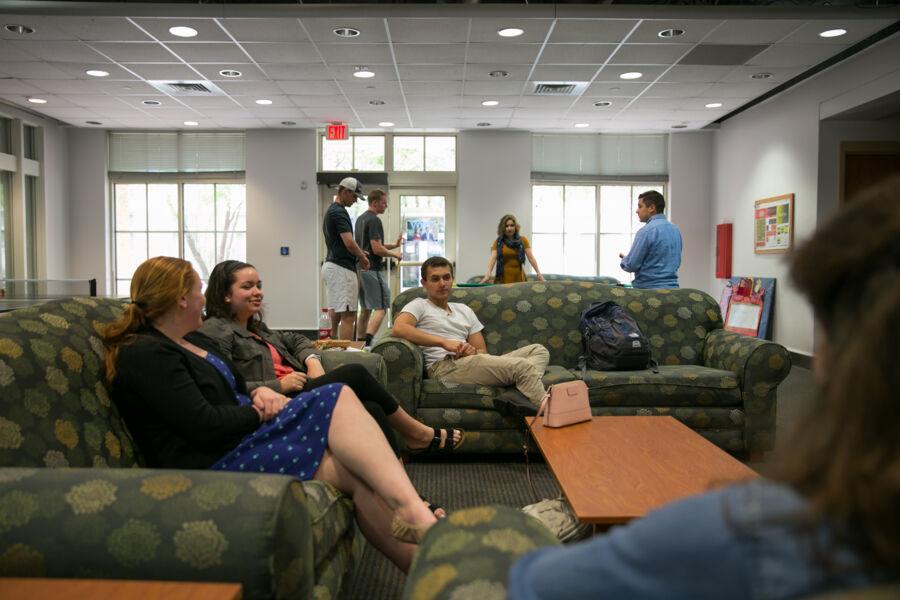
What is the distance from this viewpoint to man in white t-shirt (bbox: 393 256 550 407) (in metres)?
3.72

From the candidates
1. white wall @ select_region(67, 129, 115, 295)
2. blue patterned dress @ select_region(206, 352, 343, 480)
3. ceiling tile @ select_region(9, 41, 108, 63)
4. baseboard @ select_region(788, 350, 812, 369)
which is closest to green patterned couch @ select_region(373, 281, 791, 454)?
blue patterned dress @ select_region(206, 352, 343, 480)

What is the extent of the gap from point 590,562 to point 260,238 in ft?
33.9

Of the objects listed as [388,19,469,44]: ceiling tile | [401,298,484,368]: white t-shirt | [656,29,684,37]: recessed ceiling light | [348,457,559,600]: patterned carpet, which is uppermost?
[388,19,469,44]: ceiling tile

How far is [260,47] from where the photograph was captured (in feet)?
20.9

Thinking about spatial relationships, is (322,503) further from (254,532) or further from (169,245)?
(169,245)

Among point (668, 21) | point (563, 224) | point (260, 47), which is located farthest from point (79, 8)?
point (563, 224)

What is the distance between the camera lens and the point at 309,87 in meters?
7.84

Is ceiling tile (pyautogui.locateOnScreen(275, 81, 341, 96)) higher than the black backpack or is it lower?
higher

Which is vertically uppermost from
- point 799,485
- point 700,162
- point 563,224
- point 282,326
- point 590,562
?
point 700,162

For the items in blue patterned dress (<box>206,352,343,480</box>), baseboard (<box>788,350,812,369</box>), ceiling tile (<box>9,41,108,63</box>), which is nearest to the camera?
blue patterned dress (<box>206,352,343,480</box>)

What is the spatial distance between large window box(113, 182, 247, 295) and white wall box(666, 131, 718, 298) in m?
6.48

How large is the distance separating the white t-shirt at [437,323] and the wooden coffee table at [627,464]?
3.49 ft

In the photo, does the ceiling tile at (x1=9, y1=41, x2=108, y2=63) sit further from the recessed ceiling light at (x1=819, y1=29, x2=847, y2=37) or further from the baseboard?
the baseboard

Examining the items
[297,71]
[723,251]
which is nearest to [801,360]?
[723,251]
